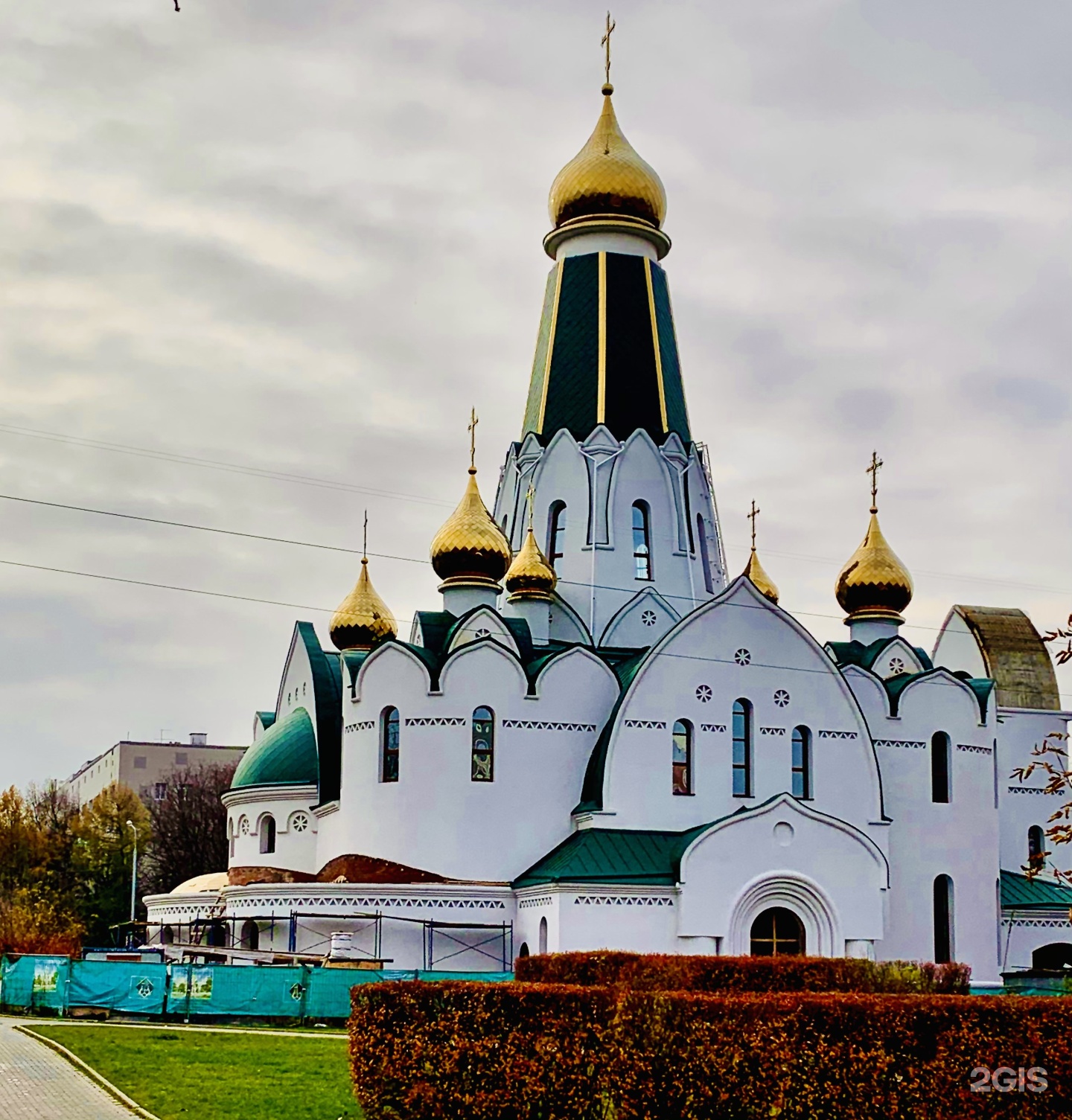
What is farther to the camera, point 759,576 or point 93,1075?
point 759,576

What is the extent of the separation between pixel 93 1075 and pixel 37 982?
8296mm

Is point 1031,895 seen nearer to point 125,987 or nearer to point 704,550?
point 704,550

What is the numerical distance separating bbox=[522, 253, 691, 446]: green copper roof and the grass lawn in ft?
53.4

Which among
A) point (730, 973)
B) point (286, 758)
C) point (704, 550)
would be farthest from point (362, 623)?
point (730, 973)

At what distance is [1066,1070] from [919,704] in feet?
66.5

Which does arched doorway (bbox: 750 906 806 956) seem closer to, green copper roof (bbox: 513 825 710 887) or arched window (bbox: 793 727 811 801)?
green copper roof (bbox: 513 825 710 887)

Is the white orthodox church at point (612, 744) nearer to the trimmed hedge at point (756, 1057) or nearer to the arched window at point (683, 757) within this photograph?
the arched window at point (683, 757)

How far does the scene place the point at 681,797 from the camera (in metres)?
28.2

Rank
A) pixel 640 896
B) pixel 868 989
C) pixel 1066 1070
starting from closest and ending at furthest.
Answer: pixel 1066 1070 < pixel 868 989 < pixel 640 896

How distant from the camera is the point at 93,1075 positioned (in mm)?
14906

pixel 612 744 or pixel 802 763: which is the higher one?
pixel 612 744

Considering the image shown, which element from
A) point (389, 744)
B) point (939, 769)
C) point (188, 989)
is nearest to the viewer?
point (188, 989)

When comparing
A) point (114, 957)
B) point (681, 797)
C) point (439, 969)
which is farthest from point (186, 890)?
point (681, 797)

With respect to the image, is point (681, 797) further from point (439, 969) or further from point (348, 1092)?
point (348, 1092)
